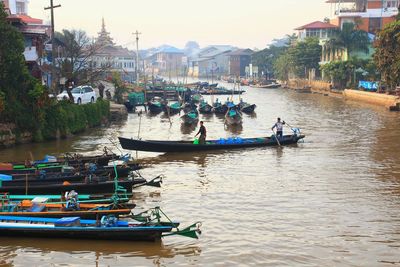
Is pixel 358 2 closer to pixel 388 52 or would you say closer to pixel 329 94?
pixel 329 94

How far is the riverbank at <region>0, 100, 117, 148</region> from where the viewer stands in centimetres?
2622

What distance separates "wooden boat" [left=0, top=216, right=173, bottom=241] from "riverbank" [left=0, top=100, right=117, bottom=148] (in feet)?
46.5

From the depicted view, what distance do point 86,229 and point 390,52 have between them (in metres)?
42.3

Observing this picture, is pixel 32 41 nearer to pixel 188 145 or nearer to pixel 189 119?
pixel 189 119

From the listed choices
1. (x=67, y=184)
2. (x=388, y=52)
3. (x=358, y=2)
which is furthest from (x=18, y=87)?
(x=358, y=2)

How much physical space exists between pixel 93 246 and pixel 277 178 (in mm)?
9508

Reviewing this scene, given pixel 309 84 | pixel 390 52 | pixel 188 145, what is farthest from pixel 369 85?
pixel 188 145

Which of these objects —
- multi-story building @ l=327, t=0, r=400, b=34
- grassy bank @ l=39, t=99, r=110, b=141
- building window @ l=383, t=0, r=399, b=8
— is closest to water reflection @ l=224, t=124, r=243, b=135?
grassy bank @ l=39, t=99, r=110, b=141

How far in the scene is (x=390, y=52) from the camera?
48.4 meters

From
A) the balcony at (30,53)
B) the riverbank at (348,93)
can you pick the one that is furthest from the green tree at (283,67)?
the balcony at (30,53)

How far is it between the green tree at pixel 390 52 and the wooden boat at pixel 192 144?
23.2m

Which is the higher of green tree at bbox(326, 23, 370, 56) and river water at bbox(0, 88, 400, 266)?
green tree at bbox(326, 23, 370, 56)

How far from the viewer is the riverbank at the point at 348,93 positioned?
49.0 metres

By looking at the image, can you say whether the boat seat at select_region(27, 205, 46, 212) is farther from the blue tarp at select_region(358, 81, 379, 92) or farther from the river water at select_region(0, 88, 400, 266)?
the blue tarp at select_region(358, 81, 379, 92)
